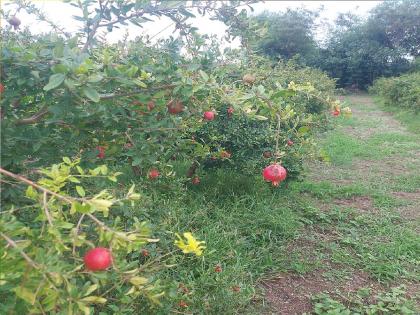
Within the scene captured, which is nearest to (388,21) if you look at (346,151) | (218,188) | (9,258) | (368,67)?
(368,67)

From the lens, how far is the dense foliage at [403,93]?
9.67 metres

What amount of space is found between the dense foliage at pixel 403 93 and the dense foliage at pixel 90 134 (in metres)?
8.44

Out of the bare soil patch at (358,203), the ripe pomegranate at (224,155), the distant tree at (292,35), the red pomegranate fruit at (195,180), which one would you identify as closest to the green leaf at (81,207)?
the ripe pomegranate at (224,155)

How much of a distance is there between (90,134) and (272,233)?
181cm

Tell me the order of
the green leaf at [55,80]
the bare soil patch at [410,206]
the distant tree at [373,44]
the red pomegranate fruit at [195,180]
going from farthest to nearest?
1. the distant tree at [373,44]
2. the bare soil patch at [410,206]
3. the red pomegranate fruit at [195,180]
4. the green leaf at [55,80]

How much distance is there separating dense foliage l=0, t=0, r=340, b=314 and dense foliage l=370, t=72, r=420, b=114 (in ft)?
27.7

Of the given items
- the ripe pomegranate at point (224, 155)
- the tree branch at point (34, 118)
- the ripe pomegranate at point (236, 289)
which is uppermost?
the tree branch at point (34, 118)

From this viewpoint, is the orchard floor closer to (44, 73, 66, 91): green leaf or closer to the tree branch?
the tree branch

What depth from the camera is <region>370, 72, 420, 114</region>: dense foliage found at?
9.67 meters

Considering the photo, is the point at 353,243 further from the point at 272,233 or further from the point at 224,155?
the point at 224,155

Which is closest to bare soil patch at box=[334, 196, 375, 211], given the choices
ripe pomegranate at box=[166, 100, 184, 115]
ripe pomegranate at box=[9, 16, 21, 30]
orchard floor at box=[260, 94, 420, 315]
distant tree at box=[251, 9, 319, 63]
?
orchard floor at box=[260, 94, 420, 315]

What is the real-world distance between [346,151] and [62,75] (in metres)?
5.33

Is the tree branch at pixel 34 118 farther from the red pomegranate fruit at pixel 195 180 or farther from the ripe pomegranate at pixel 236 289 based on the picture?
the red pomegranate fruit at pixel 195 180

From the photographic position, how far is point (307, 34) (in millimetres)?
17531
